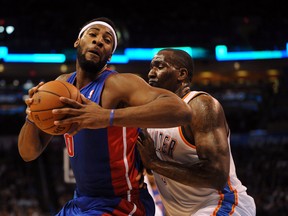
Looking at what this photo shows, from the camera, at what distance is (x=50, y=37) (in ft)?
59.7

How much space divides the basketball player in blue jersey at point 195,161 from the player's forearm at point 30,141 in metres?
0.67

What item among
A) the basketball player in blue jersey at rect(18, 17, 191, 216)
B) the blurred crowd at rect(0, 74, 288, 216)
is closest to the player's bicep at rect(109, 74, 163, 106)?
the basketball player in blue jersey at rect(18, 17, 191, 216)

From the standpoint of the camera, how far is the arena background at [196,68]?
16125 mm

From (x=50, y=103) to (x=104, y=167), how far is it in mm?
596

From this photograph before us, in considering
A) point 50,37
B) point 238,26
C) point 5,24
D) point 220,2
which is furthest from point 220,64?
point 5,24

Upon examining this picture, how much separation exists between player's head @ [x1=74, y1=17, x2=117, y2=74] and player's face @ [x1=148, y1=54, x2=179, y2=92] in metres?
0.56

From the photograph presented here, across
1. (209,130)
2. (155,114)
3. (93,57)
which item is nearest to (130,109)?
(155,114)

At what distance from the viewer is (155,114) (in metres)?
2.76

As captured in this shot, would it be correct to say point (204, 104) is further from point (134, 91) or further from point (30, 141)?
point (30, 141)

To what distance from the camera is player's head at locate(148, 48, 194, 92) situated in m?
3.82

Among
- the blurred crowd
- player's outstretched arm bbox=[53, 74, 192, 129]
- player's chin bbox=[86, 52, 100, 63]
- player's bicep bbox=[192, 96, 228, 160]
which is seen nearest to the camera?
player's outstretched arm bbox=[53, 74, 192, 129]

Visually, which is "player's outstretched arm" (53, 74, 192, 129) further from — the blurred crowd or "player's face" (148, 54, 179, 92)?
the blurred crowd

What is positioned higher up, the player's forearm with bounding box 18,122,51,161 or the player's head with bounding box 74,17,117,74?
the player's head with bounding box 74,17,117,74

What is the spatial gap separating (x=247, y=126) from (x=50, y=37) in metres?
7.59
